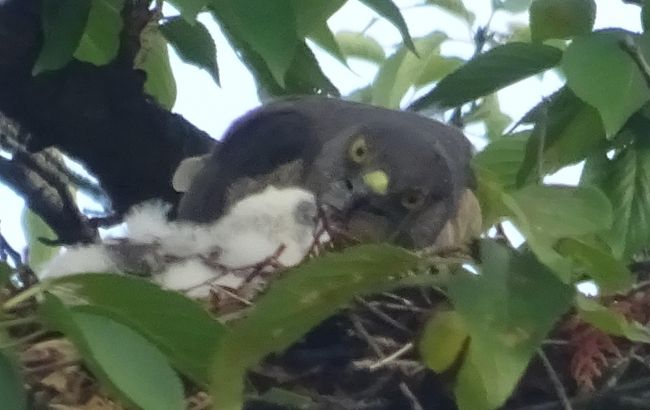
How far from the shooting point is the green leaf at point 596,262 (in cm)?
58

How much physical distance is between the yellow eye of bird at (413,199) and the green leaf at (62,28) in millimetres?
278

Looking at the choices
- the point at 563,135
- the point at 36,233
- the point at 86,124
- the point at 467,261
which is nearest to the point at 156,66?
the point at 86,124

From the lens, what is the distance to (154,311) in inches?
19.8

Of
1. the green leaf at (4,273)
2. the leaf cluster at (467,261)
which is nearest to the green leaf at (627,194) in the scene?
the leaf cluster at (467,261)

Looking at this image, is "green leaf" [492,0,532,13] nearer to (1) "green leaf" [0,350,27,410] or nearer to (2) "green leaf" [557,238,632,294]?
(2) "green leaf" [557,238,632,294]

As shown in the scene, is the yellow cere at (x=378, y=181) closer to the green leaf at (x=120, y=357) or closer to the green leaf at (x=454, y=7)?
the green leaf at (x=454, y=7)

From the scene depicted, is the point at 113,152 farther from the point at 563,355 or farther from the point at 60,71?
the point at 563,355

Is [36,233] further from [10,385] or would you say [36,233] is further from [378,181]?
[10,385]

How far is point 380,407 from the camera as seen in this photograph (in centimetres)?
67

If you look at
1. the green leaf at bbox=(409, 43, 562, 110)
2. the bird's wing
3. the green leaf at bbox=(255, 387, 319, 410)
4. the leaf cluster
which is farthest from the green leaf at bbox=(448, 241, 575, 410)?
the bird's wing

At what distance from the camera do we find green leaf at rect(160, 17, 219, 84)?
36.3 inches

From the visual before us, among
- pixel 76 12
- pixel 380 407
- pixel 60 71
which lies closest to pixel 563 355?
pixel 380 407

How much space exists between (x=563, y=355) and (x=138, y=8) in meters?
0.43

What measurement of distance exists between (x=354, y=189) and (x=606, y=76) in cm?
31
